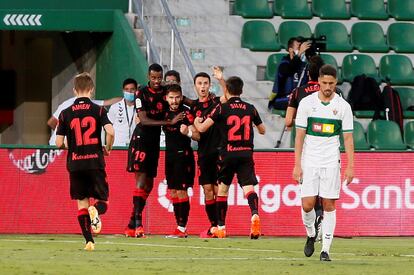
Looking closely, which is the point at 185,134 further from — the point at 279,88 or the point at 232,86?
the point at 279,88

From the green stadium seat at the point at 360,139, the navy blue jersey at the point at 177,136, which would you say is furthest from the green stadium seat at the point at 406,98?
the navy blue jersey at the point at 177,136

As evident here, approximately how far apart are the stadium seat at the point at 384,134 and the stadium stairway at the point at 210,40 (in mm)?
1883

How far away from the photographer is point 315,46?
22828 mm

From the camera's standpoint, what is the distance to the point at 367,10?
85.5 feet

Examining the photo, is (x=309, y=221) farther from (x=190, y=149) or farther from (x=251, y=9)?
(x=251, y=9)

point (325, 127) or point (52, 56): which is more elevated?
point (52, 56)

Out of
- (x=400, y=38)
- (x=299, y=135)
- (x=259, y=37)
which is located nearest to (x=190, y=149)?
(x=299, y=135)

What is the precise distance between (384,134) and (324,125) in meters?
10.0

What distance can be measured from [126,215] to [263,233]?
1.99 meters

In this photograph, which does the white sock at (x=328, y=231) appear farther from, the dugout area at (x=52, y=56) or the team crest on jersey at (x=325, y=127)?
the dugout area at (x=52, y=56)

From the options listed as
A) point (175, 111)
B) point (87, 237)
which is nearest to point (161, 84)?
point (175, 111)

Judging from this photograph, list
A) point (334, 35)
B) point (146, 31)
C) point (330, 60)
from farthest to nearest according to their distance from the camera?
point (334, 35) < point (330, 60) < point (146, 31)

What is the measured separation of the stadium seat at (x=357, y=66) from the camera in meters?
24.9

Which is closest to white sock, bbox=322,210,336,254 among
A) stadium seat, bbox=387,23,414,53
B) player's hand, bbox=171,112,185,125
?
player's hand, bbox=171,112,185,125
